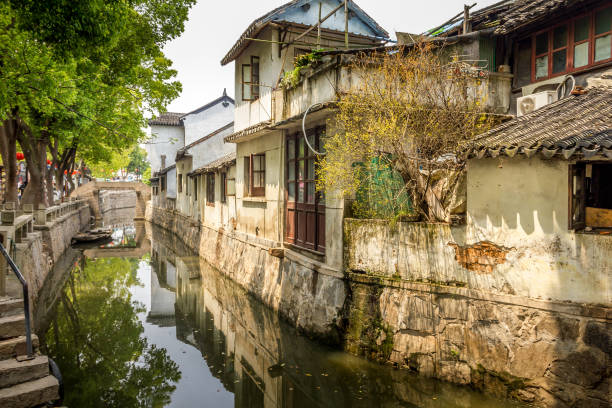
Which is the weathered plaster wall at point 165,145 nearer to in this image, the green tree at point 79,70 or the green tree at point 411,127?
the green tree at point 79,70

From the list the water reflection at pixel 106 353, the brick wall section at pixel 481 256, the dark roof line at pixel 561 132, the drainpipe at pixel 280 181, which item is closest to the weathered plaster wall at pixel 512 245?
the brick wall section at pixel 481 256

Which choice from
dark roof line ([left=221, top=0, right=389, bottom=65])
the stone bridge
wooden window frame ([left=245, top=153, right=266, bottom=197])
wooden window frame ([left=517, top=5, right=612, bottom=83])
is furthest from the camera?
the stone bridge

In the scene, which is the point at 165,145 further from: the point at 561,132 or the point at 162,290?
the point at 561,132

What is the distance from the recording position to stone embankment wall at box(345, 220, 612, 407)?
550 centimetres

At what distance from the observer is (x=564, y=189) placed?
5.75 meters

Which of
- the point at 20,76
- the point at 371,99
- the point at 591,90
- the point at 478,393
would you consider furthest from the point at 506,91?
the point at 20,76

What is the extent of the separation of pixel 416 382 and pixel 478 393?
1002 millimetres

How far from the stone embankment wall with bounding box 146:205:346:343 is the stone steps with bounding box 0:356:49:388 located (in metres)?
5.07

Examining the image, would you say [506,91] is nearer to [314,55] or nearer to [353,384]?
[314,55]

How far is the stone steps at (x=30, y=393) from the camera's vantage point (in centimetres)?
462

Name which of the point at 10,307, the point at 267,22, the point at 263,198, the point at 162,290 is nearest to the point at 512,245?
the point at 10,307

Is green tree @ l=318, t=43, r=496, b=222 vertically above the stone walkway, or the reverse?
green tree @ l=318, t=43, r=496, b=222

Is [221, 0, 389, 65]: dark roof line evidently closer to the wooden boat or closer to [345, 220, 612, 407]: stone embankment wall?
[345, 220, 612, 407]: stone embankment wall

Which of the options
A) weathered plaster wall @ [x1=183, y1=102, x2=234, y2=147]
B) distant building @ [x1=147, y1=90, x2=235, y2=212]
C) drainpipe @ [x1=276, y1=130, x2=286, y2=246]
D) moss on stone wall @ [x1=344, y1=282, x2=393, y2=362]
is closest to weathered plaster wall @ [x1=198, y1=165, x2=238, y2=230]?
distant building @ [x1=147, y1=90, x2=235, y2=212]
